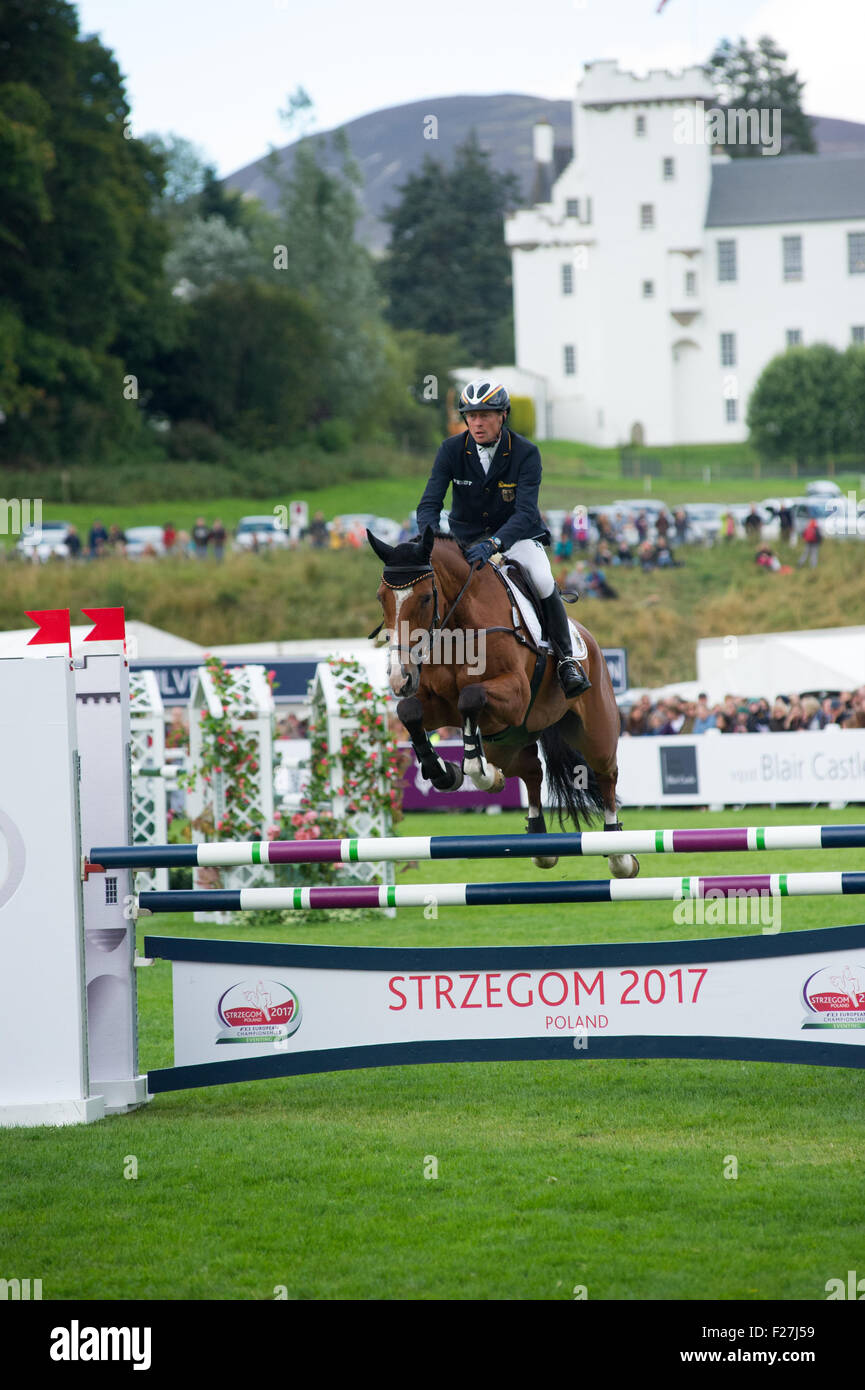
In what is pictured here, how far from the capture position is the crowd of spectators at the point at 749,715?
70.3 ft

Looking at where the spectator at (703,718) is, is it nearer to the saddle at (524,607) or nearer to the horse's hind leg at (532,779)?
A: the horse's hind leg at (532,779)

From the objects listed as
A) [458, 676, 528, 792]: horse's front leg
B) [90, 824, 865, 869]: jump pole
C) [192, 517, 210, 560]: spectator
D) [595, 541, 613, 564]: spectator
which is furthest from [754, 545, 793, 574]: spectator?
[90, 824, 865, 869]: jump pole

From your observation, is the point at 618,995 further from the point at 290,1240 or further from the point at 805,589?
the point at 805,589

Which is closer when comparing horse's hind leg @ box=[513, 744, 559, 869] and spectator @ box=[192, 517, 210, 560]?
horse's hind leg @ box=[513, 744, 559, 869]

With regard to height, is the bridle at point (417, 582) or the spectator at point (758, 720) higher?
the bridle at point (417, 582)

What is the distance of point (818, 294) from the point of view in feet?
270

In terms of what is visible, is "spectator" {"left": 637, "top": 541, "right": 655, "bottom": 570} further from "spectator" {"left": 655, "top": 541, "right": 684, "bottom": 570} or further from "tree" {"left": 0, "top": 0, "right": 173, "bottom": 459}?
"tree" {"left": 0, "top": 0, "right": 173, "bottom": 459}

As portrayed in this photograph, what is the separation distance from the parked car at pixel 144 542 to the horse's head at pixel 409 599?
34.5 meters

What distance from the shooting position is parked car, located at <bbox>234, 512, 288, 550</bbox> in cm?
4175

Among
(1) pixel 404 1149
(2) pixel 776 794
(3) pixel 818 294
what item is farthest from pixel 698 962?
(3) pixel 818 294

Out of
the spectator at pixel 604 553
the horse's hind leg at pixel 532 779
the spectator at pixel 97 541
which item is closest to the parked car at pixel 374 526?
the spectator at pixel 604 553

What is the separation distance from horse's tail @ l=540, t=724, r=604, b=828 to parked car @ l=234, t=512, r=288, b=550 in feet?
98.6

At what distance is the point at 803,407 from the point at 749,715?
52072 mm

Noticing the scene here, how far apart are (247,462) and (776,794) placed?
41701 mm
